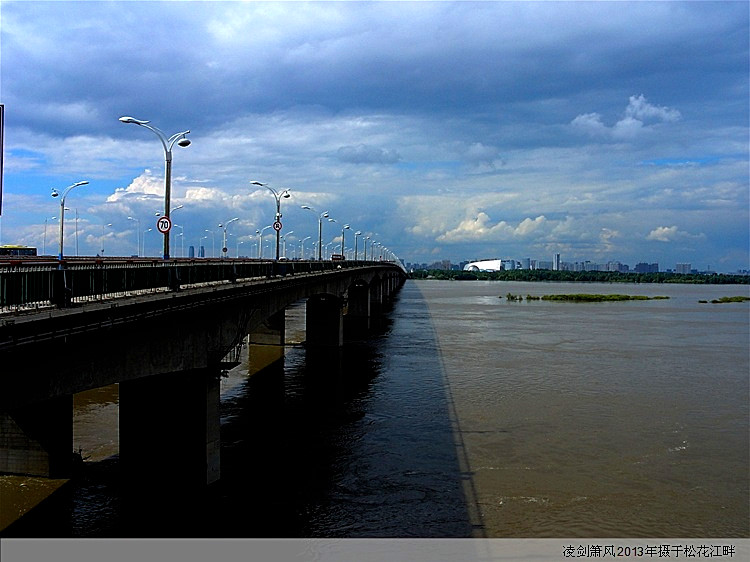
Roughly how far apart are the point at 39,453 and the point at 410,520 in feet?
40.7

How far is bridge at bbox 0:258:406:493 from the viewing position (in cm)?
1416

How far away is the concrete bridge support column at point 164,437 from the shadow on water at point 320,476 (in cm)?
47

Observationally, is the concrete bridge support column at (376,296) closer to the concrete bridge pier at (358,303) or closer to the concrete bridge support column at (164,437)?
the concrete bridge pier at (358,303)

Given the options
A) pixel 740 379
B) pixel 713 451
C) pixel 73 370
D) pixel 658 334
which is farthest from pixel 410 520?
pixel 658 334

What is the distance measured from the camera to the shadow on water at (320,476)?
1964cm

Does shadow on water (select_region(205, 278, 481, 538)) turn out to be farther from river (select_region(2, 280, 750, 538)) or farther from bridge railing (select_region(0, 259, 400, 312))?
bridge railing (select_region(0, 259, 400, 312))

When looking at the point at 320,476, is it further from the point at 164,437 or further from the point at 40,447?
the point at 40,447

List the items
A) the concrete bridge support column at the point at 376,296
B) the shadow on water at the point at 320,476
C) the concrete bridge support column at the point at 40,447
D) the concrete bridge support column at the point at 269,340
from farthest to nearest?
the concrete bridge support column at the point at 376,296
the concrete bridge support column at the point at 269,340
the concrete bridge support column at the point at 40,447
the shadow on water at the point at 320,476

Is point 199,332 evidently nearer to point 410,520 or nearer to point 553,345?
point 410,520

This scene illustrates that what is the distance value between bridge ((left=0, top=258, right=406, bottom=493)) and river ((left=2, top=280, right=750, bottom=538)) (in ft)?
5.59

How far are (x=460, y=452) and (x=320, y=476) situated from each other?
6.12 metres

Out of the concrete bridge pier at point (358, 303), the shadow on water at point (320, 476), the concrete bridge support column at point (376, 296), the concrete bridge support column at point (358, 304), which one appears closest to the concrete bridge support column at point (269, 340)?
the shadow on water at point (320, 476)

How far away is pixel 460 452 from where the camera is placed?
88.7 feet

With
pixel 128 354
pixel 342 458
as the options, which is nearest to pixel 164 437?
pixel 128 354
